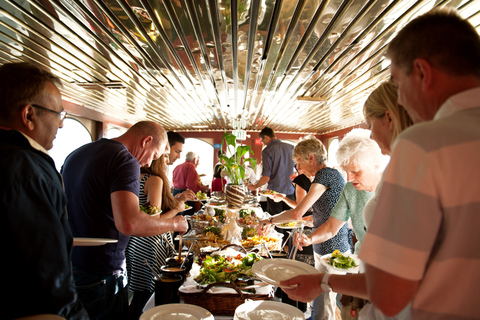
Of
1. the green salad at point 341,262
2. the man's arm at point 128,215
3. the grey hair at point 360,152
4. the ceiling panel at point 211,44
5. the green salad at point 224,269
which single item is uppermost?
the ceiling panel at point 211,44

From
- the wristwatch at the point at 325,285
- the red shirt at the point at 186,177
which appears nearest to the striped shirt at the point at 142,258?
the wristwatch at the point at 325,285

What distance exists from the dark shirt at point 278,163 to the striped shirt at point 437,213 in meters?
4.94

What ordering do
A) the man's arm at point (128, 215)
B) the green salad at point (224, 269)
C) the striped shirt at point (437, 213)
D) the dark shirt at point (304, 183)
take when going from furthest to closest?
1. the dark shirt at point (304, 183)
2. the man's arm at point (128, 215)
3. the green salad at point (224, 269)
4. the striped shirt at point (437, 213)

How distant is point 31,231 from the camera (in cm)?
84

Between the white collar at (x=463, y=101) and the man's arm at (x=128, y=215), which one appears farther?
the man's arm at (x=128, y=215)

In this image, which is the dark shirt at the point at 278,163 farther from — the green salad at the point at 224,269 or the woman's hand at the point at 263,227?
the green salad at the point at 224,269

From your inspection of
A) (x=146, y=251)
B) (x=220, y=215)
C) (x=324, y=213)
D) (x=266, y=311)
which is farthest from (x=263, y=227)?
(x=266, y=311)

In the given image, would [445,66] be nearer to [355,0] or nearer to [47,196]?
[47,196]

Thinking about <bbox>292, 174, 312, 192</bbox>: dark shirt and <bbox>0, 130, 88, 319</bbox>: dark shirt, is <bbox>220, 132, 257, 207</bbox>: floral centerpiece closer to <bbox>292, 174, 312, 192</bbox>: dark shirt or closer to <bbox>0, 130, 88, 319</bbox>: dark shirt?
<bbox>292, 174, 312, 192</bbox>: dark shirt

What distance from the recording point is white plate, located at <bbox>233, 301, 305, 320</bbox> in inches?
45.3

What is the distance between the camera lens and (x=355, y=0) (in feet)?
7.38

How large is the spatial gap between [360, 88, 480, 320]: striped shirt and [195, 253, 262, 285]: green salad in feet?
3.19

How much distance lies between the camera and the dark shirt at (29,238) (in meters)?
0.82

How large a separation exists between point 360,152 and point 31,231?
6.04ft
